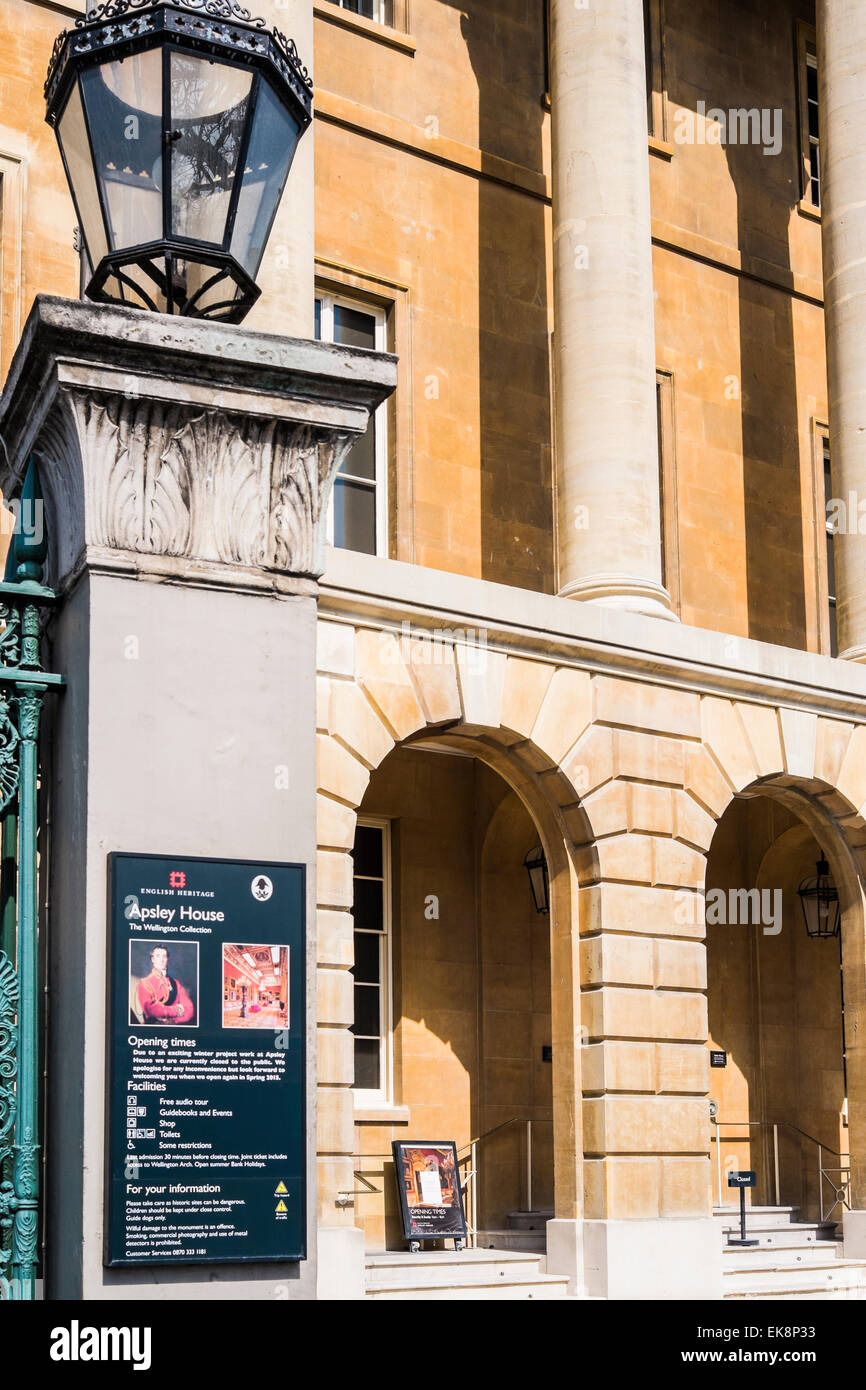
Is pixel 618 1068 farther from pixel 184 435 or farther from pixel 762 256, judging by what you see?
pixel 762 256

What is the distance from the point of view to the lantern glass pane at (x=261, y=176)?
645 cm

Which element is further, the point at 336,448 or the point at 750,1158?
the point at 750,1158

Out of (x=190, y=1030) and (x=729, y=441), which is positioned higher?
(x=729, y=441)

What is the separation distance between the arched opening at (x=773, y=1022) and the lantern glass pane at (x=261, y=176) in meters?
16.5

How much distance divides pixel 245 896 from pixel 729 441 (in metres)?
19.0

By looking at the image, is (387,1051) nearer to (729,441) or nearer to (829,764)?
(829,764)

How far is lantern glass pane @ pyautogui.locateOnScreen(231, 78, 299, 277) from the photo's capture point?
6449 mm

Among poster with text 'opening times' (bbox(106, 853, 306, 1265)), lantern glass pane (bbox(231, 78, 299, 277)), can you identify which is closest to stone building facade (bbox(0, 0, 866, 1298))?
lantern glass pane (bbox(231, 78, 299, 277))

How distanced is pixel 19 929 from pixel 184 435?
5.13 ft
